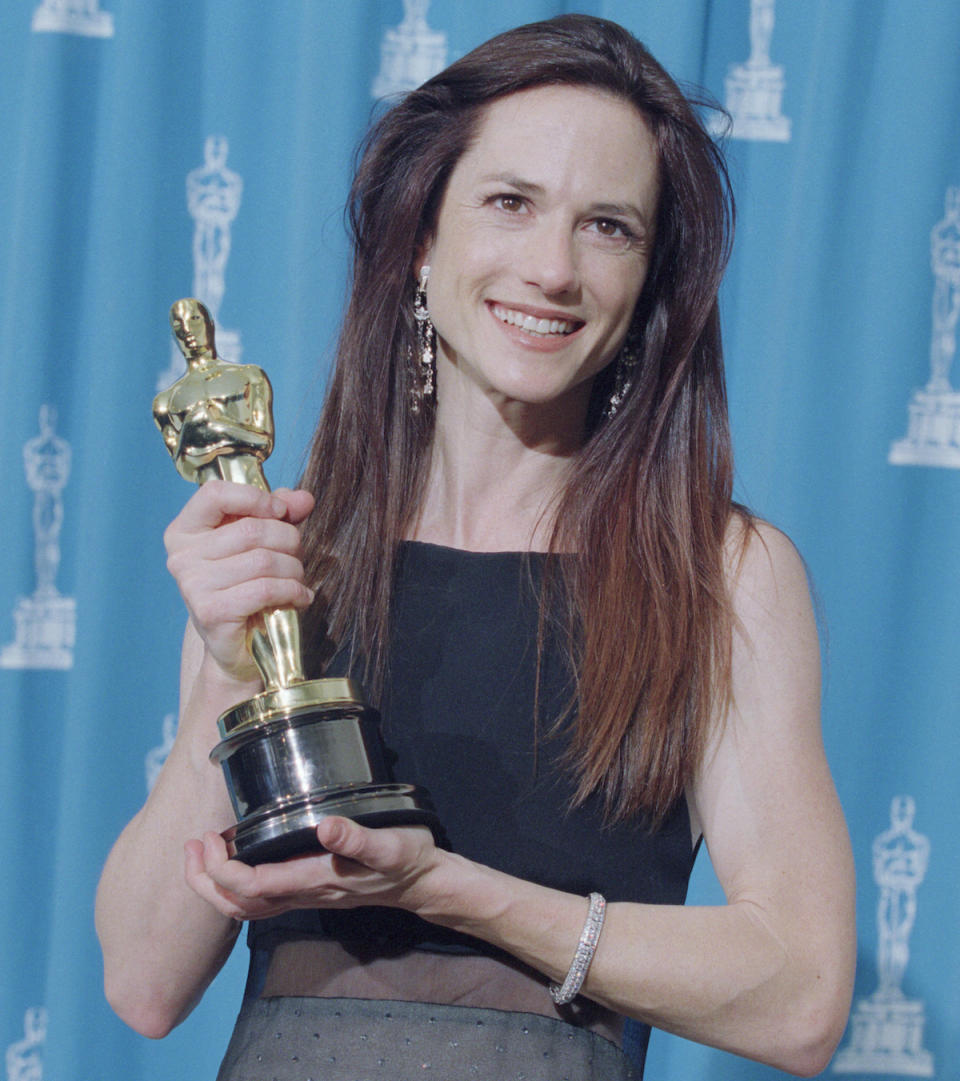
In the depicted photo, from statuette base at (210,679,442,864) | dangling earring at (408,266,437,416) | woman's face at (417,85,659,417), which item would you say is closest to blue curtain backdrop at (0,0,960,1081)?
dangling earring at (408,266,437,416)

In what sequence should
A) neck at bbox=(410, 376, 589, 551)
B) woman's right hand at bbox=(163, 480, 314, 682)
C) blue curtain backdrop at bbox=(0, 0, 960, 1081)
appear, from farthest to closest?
blue curtain backdrop at bbox=(0, 0, 960, 1081) < neck at bbox=(410, 376, 589, 551) < woman's right hand at bbox=(163, 480, 314, 682)

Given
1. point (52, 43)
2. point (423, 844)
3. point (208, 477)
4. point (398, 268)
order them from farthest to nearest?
point (52, 43) → point (398, 268) → point (208, 477) → point (423, 844)

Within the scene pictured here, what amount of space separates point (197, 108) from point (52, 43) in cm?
18

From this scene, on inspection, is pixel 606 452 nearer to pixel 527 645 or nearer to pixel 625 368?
pixel 625 368

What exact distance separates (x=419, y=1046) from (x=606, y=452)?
0.50m

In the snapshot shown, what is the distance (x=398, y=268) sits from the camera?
1.21m

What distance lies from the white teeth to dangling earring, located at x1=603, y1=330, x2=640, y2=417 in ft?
0.39

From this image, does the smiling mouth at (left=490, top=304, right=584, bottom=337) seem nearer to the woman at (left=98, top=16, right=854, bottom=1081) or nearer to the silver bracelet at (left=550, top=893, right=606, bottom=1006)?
the woman at (left=98, top=16, right=854, bottom=1081)

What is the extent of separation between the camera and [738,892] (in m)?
0.96

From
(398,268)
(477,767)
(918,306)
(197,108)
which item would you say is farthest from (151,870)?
(918,306)

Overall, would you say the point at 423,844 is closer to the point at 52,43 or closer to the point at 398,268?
the point at 398,268

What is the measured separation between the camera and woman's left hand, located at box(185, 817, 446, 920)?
2.55ft

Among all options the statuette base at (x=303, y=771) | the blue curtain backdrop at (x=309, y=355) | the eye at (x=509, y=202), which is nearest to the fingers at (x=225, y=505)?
the statuette base at (x=303, y=771)

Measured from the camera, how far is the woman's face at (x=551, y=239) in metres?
1.04
